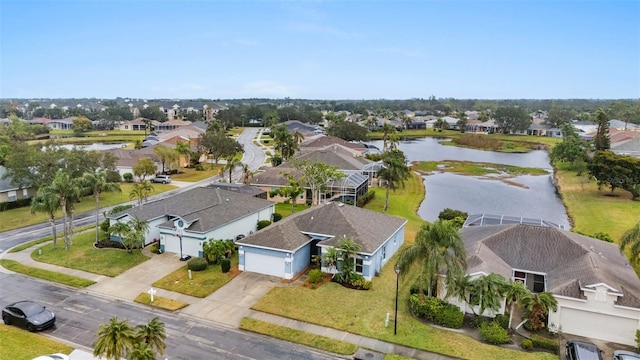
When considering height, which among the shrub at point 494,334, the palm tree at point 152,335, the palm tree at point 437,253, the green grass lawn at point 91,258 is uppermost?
the palm tree at point 437,253

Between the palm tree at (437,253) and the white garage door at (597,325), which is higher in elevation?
the palm tree at (437,253)

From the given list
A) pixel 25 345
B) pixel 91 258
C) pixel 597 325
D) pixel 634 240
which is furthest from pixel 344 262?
pixel 634 240

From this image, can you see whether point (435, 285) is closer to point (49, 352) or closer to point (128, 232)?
point (49, 352)

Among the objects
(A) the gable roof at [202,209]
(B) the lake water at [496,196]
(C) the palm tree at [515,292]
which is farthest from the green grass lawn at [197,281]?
(B) the lake water at [496,196]

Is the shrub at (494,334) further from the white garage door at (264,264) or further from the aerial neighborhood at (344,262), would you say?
the white garage door at (264,264)

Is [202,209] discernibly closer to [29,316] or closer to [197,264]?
[197,264]
